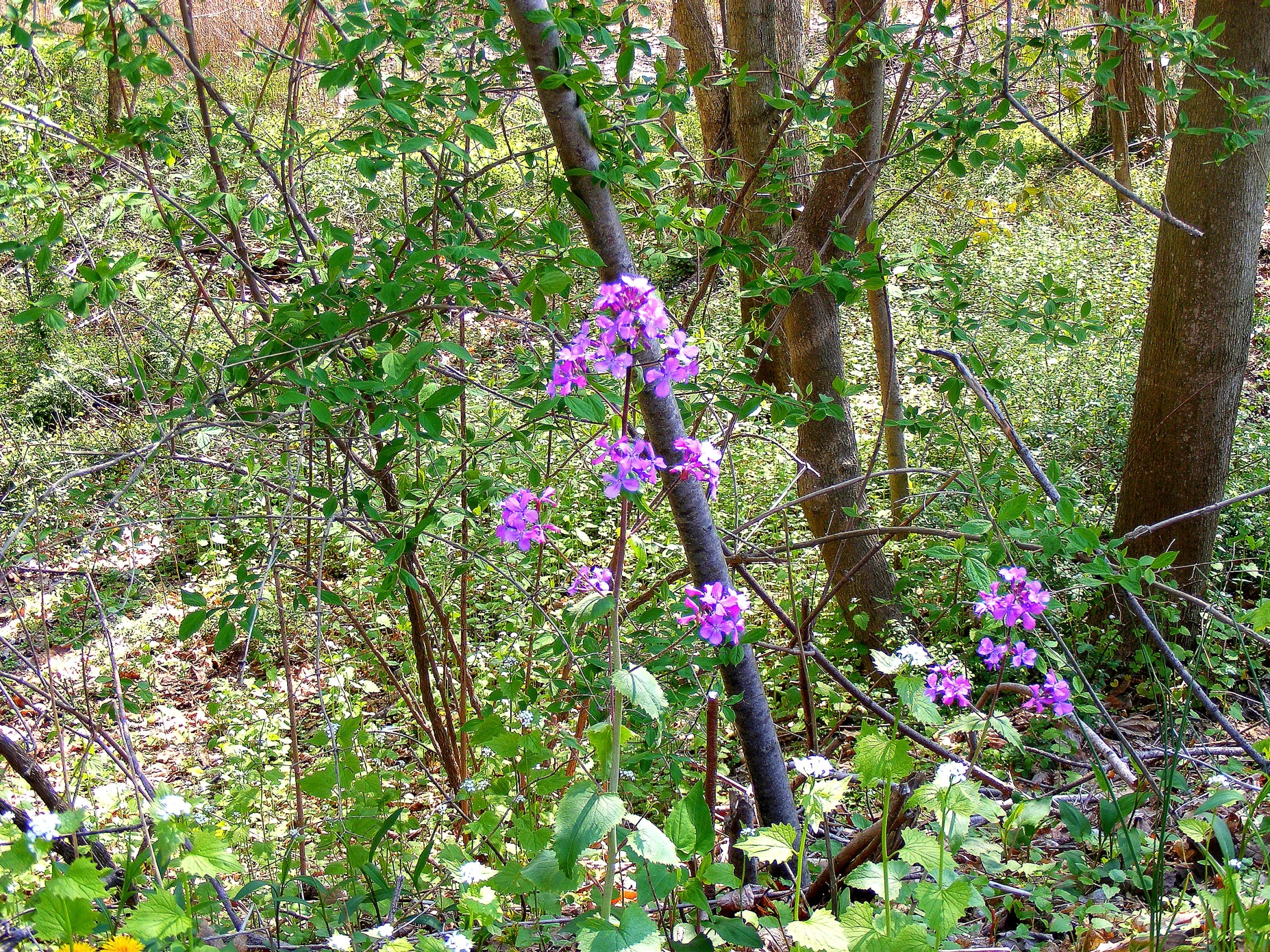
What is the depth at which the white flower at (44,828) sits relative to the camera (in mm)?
1256

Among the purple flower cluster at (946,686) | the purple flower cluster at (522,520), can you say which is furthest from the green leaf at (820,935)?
the purple flower cluster at (522,520)

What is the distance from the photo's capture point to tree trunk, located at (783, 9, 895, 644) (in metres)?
2.96

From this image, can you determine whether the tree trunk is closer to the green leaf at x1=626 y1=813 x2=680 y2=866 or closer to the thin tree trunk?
the thin tree trunk

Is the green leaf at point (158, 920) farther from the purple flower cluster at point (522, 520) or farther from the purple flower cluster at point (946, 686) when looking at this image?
the purple flower cluster at point (946, 686)

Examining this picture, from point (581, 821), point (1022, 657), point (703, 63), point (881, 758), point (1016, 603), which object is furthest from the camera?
point (703, 63)

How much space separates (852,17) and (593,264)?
1.12 m

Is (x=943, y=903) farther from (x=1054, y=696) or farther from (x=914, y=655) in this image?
(x=1054, y=696)

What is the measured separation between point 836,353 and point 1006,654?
5.88 ft

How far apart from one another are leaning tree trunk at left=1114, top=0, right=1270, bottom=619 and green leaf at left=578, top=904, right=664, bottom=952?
2.62m

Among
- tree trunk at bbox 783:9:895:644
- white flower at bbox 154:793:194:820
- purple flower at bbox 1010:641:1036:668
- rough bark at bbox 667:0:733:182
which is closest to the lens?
white flower at bbox 154:793:194:820

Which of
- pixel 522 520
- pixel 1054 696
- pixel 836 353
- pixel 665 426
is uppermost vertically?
pixel 836 353

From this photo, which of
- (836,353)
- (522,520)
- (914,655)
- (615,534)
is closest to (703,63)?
(836,353)

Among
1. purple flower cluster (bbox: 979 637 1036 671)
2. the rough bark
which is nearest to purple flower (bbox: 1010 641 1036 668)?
purple flower cluster (bbox: 979 637 1036 671)

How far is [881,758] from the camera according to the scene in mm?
1312
